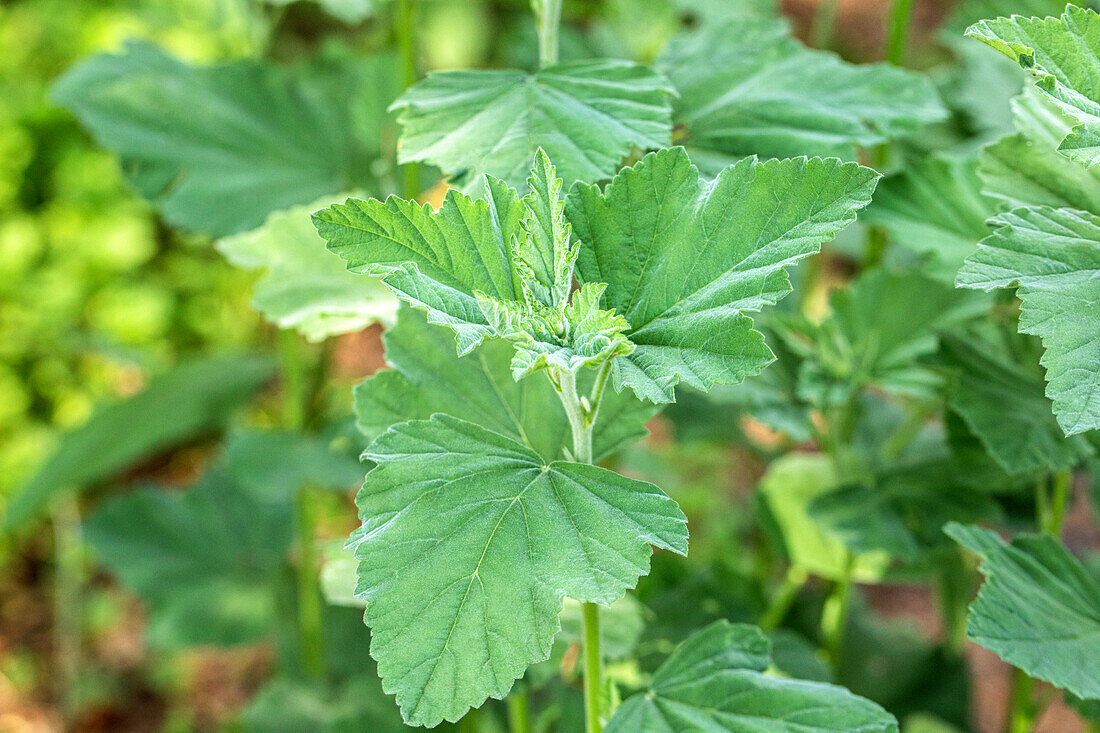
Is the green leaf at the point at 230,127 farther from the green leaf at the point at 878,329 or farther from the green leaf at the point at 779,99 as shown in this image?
the green leaf at the point at 878,329

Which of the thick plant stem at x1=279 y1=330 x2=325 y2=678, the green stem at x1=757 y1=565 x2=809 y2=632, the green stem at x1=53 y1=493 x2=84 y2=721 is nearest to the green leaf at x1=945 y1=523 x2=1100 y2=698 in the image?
the green stem at x1=757 y1=565 x2=809 y2=632

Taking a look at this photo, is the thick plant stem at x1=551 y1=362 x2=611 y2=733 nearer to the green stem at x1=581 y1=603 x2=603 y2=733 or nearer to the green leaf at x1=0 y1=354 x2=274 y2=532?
the green stem at x1=581 y1=603 x2=603 y2=733

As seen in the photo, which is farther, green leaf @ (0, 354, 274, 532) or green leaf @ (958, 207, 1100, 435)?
green leaf @ (0, 354, 274, 532)

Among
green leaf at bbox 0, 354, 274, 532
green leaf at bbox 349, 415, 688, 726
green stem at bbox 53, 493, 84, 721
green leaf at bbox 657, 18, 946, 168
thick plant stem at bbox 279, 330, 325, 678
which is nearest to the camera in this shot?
green leaf at bbox 349, 415, 688, 726

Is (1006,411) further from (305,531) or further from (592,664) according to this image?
(305,531)

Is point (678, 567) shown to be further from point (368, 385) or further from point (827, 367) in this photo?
point (368, 385)

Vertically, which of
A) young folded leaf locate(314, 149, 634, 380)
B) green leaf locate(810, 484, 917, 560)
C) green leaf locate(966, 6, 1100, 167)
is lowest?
green leaf locate(810, 484, 917, 560)
